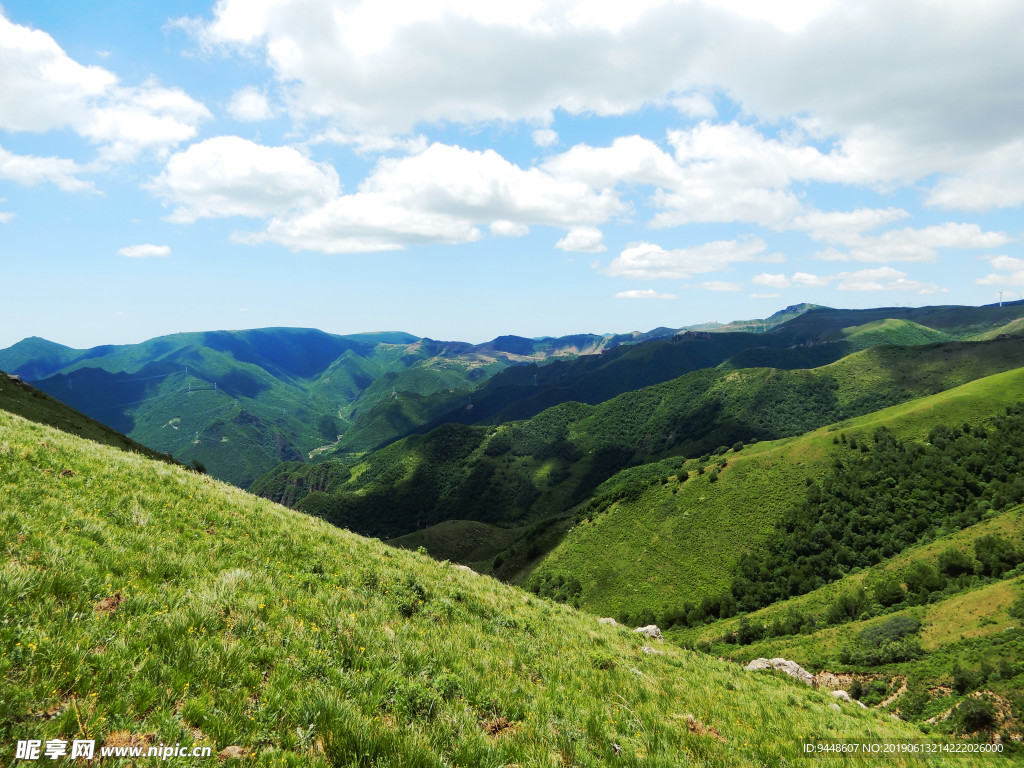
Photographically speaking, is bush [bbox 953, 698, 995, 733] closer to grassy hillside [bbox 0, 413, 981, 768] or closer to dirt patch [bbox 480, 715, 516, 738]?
grassy hillside [bbox 0, 413, 981, 768]

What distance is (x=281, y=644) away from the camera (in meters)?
8.06

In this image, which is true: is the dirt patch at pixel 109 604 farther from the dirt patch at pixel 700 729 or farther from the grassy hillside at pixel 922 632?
the grassy hillside at pixel 922 632

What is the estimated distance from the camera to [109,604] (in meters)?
7.69

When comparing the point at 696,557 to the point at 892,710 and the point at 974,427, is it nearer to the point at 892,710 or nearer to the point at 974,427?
the point at 892,710

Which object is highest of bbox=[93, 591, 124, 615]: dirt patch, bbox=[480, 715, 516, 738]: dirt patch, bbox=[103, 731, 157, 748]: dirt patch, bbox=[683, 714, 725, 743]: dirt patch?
bbox=[93, 591, 124, 615]: dirt patch

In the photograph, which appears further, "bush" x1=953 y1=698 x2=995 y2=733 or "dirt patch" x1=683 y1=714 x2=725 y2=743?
"bush" x1=953 y1=698 x2=995 y2=733

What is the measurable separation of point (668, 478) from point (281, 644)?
137 m

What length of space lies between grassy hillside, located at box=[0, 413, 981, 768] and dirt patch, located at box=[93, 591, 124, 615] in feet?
0.11

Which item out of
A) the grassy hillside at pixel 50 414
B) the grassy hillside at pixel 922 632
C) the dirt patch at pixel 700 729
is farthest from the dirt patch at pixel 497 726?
the grassy hillside at pixel 50 414

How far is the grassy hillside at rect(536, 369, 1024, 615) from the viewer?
97125mm

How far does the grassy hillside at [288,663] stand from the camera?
5.66 metres

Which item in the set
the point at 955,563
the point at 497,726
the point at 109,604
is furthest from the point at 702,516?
the point at 109,604

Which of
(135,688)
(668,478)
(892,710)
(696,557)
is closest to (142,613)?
(135,688)

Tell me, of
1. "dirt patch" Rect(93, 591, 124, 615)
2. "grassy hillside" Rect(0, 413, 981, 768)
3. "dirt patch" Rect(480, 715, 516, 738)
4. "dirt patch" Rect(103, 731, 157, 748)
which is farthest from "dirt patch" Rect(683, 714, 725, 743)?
"dirt patch" Rect(93, 591, 124, 615)
